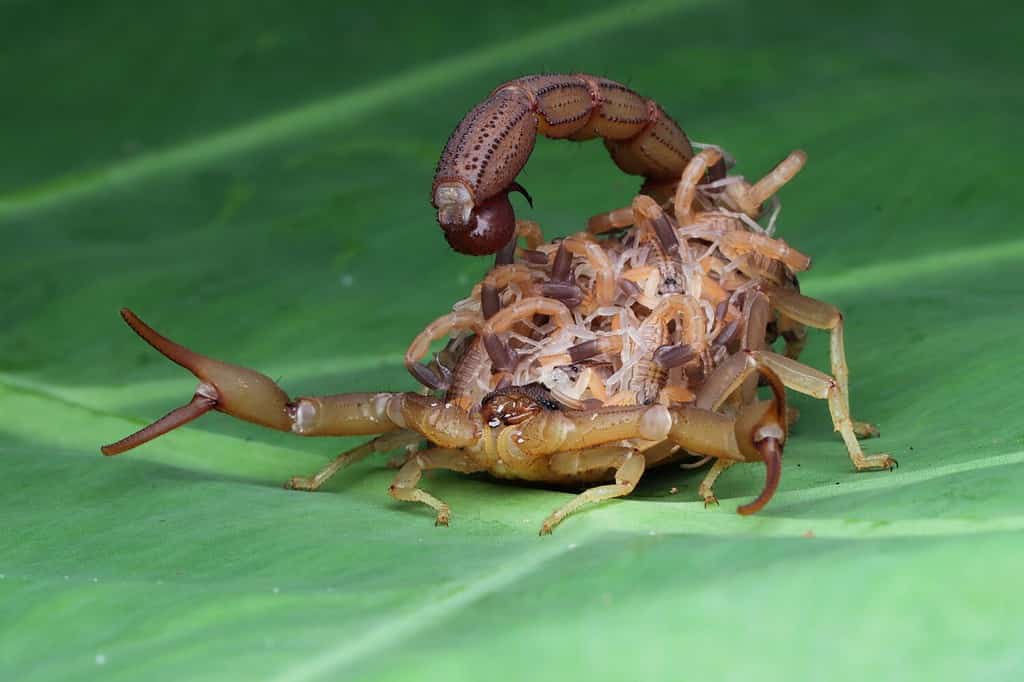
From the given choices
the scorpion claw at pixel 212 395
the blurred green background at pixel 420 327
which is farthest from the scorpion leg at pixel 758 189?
the scorpion claw at pixel 212 395

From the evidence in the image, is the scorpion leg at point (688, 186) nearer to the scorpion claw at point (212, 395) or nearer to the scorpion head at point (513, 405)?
the scorpion head at point (513, 405)

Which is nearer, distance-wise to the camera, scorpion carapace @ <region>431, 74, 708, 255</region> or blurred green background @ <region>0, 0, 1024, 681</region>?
blurred green background @ <region>0, 0, 1024, 681</region>

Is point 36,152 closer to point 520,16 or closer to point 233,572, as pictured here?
point 520,16

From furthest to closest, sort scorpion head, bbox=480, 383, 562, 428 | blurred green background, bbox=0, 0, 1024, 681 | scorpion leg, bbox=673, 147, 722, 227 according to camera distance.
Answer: scorpion leg, bbox=673, 147, 722, 227 < scorpion head, bbox=480, 383, 562, 428 < blurred green background, bbox=0, 0, 1024, 681

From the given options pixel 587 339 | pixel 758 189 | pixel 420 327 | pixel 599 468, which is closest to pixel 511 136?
pixel 587 339

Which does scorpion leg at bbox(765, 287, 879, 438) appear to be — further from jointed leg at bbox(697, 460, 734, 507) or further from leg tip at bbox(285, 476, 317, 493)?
leg tip at bbox(285, 476, 317, 493)

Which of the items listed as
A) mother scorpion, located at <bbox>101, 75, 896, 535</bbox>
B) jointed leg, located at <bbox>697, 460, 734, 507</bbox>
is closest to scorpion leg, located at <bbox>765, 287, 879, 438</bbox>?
mother scorpion, located at <bbox>101, 75, 896, 535</bbox>

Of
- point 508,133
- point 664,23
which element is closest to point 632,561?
point 508,133
